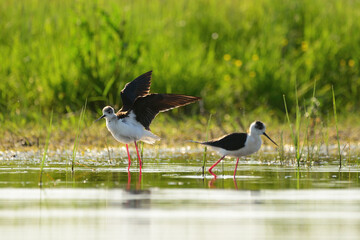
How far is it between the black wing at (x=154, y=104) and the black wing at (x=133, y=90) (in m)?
0.25

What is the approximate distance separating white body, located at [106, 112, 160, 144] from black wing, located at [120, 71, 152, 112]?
27cm

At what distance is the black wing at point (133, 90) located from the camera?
9.41 m

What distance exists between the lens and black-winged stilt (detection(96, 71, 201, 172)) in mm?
8859

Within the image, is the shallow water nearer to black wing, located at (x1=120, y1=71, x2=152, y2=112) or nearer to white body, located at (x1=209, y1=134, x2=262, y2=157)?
white body, located at (x1=209, y1=134, x2=262, y2=157)

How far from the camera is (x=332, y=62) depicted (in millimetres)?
14109

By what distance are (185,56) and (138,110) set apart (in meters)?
4.71

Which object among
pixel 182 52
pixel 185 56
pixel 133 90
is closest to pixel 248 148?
pixel 133 90

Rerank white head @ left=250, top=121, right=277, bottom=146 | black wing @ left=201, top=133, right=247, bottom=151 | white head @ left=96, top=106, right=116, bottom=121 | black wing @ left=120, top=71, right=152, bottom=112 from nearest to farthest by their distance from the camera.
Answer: black wing @ left=201, top=133, right=247, bottom=151, white head @ left=250, top=121, right=277, bottom=146, white head @ left=96, top=106, right=116, bottom=121, black wing @ left=120, top=71, right=152, bottom=112

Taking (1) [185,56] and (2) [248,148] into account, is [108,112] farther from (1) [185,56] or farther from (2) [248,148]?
(1) [185,56]

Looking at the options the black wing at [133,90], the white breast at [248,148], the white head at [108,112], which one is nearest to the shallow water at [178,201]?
the white breast at [248,148]

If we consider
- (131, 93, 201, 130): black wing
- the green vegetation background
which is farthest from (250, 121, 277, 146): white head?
the green vegetation background

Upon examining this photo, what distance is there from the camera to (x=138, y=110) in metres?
A: 9.17

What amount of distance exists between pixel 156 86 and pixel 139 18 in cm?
213

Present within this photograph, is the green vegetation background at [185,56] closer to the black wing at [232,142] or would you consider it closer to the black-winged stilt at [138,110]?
the black-winged stilt at [138,110]
